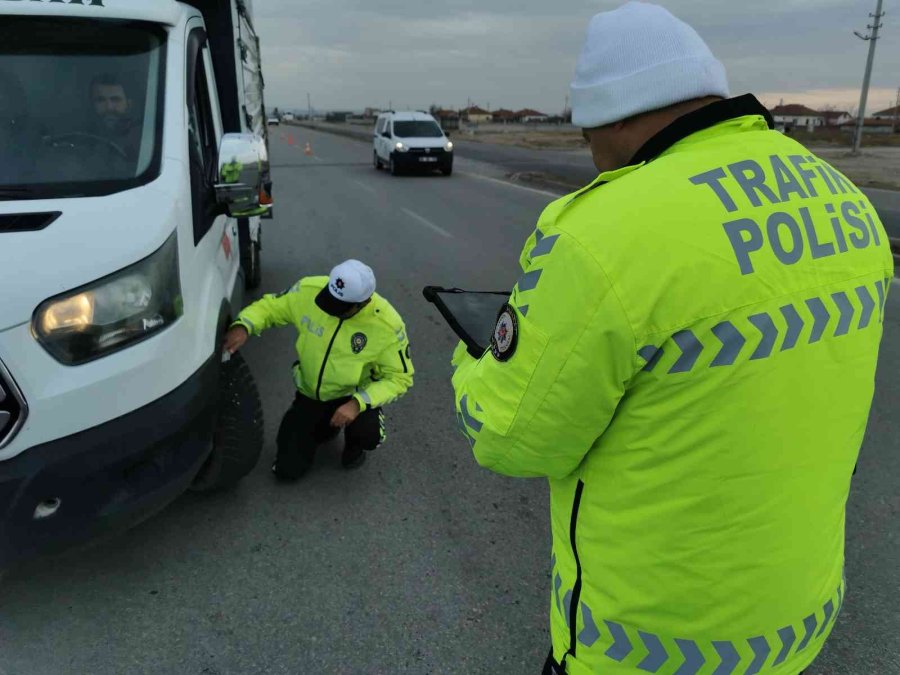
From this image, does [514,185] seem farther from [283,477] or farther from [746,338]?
[746,338]

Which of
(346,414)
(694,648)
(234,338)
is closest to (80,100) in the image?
(234,338)

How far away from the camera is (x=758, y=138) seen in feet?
3.80

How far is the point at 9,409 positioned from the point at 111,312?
38cm

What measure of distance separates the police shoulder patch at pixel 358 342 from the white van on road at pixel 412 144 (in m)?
16.5

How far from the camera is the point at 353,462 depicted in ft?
12.0

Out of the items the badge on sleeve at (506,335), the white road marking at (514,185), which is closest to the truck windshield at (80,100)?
the badge on sleeve at (506,335)

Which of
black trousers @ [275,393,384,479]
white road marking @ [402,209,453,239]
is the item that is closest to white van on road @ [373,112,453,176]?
white road marking @ [402,209,453,239]

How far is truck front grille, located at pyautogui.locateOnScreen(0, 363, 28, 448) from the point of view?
1.94 meters

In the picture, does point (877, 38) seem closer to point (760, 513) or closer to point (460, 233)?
point (460, 233)

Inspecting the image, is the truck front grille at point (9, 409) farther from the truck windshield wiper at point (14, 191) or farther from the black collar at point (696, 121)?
the black collar at point (696, 121)

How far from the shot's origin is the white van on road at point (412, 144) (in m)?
19.3

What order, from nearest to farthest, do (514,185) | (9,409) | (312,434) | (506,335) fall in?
1. (506,335)
2. (9,409)
3. (312,434)
4. (514,185)

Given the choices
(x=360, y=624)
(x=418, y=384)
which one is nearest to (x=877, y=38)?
(x=418, y=384)

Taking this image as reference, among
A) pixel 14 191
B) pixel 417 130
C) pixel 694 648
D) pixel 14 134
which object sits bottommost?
pixel 694 648
